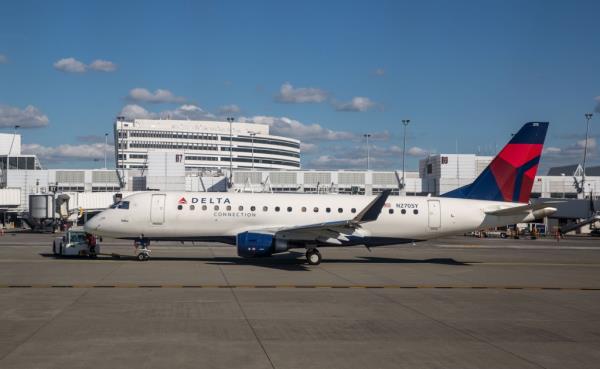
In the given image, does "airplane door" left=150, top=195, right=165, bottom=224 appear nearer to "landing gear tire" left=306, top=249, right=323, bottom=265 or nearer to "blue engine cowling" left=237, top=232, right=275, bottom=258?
"blue engine cowling" left=237, top=232, right=275, bottom=258

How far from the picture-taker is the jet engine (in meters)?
31.4

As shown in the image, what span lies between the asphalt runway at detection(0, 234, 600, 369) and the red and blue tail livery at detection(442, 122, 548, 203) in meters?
5.22

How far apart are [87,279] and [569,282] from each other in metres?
20.7

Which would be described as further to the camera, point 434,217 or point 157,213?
point 434,217

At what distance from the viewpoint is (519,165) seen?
117ft

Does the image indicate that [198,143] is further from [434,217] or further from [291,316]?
[291,316]

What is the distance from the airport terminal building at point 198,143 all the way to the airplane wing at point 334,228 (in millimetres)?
147172

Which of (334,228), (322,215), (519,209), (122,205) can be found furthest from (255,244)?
(519,209)

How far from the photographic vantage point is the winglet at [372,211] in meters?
31.8

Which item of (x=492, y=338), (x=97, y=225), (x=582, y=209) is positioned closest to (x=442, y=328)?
(x=492, y=338)

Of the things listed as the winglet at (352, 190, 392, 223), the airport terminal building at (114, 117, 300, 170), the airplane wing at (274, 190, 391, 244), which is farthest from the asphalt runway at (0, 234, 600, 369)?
the airport terminal building at (114, 117, 300, 170)

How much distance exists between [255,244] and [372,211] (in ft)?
20.5

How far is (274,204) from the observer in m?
34.2

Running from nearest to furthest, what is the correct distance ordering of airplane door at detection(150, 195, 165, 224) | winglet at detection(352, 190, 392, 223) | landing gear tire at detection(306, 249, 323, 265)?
winglet at detection(352, 190, 392, 223) < landing gear tire at detection(306, 249, 323, 265) < airplane door at detection(150, 195, 165, 224)
